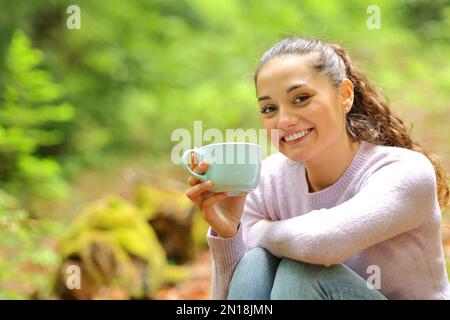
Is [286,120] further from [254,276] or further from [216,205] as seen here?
[254,276]

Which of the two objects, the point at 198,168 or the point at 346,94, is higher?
the point at 346,94

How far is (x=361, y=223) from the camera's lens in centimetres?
125

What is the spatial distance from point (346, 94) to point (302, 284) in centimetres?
52

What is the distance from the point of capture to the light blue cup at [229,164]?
4.22 ft

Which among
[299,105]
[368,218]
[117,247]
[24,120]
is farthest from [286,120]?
[24,120]

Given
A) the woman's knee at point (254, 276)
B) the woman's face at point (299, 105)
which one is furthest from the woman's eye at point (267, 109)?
the woman's knee at point (254, 276)

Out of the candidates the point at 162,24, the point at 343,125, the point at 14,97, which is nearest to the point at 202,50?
the point at 162,24

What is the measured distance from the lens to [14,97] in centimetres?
329

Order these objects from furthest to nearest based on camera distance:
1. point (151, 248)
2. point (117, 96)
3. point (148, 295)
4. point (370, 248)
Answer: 1. point (117, 96)
2. point (151, 248)
3. point (148, 295)
4. point (370, 248)

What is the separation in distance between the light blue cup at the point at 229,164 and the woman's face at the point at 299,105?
125 mm

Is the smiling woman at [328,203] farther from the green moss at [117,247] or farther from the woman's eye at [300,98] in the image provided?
the green moss at [117,247]

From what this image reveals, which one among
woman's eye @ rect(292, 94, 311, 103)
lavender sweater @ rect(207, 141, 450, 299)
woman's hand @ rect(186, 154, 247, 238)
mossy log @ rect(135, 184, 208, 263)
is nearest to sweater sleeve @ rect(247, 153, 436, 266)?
lavender sweater @ rect(207, 141, 450, 299)

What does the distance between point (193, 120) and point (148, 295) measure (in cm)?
271
